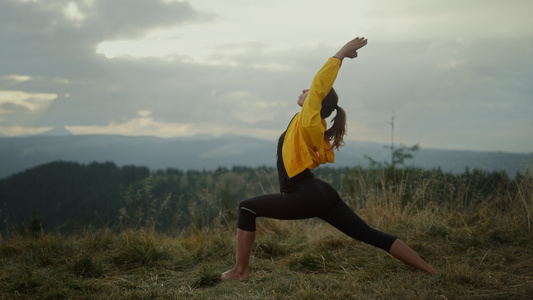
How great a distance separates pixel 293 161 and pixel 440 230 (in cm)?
291

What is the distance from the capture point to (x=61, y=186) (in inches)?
3332

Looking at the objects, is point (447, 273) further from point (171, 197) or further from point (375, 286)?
point (171, 197)

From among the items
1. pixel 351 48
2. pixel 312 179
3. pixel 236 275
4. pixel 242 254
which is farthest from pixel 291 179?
pixel 351 48

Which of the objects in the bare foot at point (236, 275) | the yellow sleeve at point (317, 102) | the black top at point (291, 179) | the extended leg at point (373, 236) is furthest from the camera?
the bare foot at point (236, 275)

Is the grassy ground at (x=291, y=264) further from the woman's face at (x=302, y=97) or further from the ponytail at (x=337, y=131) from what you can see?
the woman's face at (x=302, y=97)

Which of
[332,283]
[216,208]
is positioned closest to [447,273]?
[332,283]

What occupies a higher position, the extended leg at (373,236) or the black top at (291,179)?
the black top at (291,179)

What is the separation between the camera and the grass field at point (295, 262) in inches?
123

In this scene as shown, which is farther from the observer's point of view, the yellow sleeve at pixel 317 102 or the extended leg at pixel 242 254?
the extended leg at pixel 242 254

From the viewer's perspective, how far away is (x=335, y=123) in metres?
3.37

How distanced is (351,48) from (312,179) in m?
1.13

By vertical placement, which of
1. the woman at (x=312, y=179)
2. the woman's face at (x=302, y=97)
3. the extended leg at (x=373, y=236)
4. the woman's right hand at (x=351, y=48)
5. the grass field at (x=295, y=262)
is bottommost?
the grass field at (x=295, y=262)

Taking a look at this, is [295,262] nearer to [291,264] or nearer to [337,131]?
[291,264]

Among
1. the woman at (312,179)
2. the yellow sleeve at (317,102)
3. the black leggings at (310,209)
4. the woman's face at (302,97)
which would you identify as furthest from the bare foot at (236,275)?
the woman's face at (302,97)
